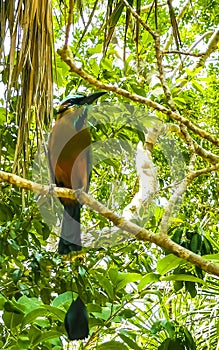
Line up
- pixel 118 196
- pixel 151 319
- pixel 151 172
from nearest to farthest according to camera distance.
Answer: pixel 151 319 → pixel 151 172 → pixel 118 196

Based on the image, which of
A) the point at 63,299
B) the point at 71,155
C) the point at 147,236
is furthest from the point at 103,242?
the point at 147,236

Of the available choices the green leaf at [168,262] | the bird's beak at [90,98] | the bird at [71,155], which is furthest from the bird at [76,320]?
the bird's beak at [90,98]

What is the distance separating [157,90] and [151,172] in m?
0.43

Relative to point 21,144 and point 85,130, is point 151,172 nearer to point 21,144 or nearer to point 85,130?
point 85,130

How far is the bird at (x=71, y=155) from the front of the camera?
2.29 m

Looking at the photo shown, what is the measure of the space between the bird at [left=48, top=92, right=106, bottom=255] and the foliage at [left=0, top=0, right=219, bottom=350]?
0.18 feet

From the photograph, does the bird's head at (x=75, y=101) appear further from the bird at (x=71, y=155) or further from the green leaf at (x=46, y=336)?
the green leaf at (x=46, y=336)

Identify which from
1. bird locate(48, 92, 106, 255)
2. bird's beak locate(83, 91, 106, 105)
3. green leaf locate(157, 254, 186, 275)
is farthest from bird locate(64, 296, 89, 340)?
bird's beak locate(83, 91, 106, 105)

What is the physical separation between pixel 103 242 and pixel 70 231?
0.86 feet

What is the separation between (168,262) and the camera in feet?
5.24

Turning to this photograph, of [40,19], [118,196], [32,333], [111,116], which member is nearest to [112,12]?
[40,19]

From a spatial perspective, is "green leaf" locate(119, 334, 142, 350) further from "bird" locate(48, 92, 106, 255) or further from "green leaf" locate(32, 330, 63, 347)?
"bird" locate(48, 92, 106, 255)

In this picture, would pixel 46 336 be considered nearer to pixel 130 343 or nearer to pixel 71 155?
pixel 130 343

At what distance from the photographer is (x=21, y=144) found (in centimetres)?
141
